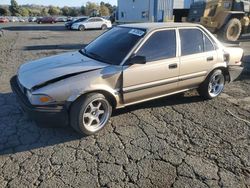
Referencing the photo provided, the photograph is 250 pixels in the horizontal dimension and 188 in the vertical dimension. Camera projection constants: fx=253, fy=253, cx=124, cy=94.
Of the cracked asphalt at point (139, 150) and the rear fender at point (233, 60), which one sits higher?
the rear fender at point (233, 60)

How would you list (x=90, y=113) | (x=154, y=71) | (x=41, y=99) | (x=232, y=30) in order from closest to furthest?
(x=41, y=99), (x=90, y=113), (x=154, y=71), (x=232, y=30)

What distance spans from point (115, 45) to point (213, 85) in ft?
7.85

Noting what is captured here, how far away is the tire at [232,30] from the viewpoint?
1324cm

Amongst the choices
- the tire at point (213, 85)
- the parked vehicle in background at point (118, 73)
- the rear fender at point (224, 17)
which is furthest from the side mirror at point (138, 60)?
the rear fender at point (224, 17)

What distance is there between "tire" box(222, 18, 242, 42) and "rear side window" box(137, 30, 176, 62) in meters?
10.0

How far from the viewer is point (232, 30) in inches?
546

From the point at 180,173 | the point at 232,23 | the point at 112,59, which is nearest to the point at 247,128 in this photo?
the point at 180,173

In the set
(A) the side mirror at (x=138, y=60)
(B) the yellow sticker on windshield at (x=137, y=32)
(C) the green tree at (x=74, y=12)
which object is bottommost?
(A) the side mirror at (x=138, y=60)

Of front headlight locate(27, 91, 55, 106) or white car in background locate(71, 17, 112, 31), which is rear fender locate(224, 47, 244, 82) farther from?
white car in background locate(71, 17, 112, 31)

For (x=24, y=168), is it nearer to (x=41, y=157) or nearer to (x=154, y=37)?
(x=41, y=157)

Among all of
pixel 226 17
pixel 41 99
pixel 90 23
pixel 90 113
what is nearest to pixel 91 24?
pixel 90 23

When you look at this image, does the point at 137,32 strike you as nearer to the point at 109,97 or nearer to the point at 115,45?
the point at 115,45

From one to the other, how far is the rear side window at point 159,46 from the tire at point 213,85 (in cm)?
113

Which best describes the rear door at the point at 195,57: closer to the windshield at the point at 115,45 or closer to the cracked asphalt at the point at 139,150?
the cracked asphalt at the point at 139,150
